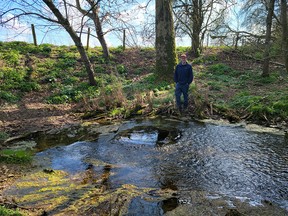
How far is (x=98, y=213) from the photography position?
3.96 metres

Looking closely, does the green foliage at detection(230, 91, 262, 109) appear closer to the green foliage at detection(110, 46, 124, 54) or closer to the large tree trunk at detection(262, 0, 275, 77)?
the large tree trunk at detection(262, 0, 275, 77)

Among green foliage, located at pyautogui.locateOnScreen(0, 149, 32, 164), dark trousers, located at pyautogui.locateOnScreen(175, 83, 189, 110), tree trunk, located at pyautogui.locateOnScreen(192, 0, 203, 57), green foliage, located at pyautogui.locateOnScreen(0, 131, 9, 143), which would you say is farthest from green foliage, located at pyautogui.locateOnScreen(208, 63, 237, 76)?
green foliage, located at pyautogui.locateOnScreen(0, 149, 32, 164)

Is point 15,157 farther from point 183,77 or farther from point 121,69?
point 121,69

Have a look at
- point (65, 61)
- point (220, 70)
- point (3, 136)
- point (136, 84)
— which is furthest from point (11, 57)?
point (220, 70)

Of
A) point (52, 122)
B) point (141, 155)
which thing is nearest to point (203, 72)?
point (52, 122)

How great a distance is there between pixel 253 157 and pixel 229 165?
74 cm

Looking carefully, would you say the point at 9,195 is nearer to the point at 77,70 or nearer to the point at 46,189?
the point at 46,189

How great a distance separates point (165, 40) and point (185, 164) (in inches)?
366

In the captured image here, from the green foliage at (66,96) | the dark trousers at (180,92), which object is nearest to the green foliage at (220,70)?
the dark trousers at (180,92)

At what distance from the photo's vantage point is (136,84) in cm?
1405

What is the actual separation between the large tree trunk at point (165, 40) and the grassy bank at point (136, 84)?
671mm

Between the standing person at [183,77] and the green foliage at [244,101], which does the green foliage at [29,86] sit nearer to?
the standing person at [183,77]

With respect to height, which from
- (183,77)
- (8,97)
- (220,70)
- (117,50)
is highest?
(117,50)

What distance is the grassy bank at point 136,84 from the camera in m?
9.66
